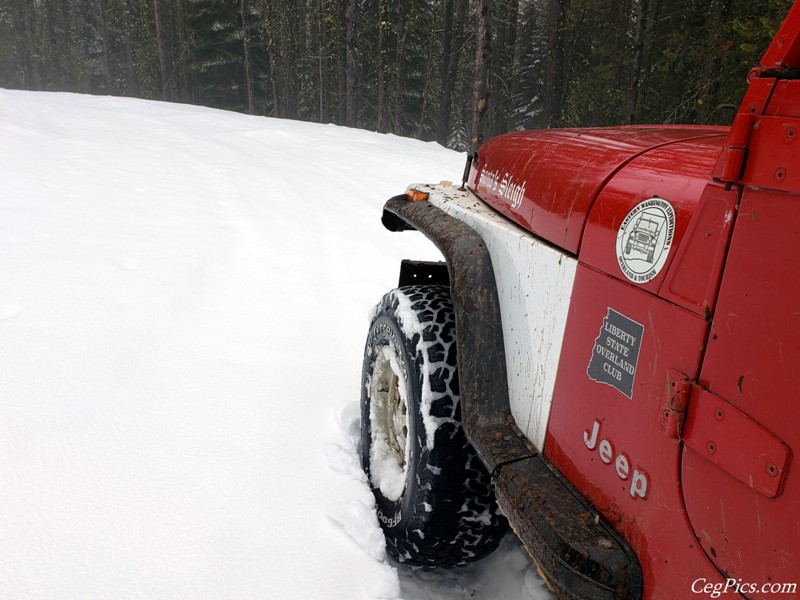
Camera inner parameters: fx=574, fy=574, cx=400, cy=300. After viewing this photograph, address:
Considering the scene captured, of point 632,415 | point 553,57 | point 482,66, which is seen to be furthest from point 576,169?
point 553,57

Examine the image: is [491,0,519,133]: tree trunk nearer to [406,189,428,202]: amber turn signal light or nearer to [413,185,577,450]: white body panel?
[406,189,428,202]: amber turn signal light

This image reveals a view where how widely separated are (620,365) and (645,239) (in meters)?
0.27

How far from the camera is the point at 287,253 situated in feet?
15.5

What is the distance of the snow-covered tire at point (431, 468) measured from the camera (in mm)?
1800

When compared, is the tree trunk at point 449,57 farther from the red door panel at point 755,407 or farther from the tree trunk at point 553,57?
the red door panel at point 755,407

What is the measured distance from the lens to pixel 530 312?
5.29ft

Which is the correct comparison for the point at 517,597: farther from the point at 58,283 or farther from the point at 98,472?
the point at 58,283

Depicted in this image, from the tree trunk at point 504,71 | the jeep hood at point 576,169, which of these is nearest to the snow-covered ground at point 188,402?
the jeep hood at point 576,169

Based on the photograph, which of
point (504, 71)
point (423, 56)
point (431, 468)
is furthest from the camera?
point (423, 56)

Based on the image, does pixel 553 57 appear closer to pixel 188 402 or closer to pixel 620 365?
pixel 188 402

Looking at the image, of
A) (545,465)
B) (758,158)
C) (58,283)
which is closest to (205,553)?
(545,465)

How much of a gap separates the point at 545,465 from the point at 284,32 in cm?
3081
